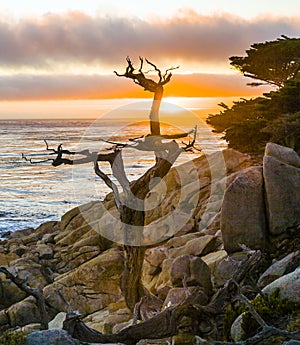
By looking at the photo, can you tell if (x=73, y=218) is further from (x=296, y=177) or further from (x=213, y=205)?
(x=296, y=177)

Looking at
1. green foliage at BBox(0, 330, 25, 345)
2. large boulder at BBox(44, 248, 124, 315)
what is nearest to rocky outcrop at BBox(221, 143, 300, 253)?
large boulder at BBox(44, 248, 124, 315)

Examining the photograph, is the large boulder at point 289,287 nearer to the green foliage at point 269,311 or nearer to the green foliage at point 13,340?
the green foliage at point 269,311

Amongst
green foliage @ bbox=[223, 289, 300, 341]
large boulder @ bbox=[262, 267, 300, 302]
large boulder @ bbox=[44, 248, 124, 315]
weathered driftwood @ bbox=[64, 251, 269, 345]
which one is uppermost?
large boulder @ bbox=[262, 267, 300, 302]

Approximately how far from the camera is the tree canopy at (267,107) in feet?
72.0

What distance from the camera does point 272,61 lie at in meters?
26.7

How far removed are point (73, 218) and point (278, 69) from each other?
1440 centimetres

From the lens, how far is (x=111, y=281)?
63.9ft

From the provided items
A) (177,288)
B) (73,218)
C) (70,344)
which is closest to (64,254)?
(73,218)

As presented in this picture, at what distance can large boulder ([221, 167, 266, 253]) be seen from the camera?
13.9 meters

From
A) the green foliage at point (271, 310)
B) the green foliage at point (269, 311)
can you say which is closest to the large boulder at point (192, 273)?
the green foliage at point (269, 311)

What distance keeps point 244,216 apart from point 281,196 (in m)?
1.15

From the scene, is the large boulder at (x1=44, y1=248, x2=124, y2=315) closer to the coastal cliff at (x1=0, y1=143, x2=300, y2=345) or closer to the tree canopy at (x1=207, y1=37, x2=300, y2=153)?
the coastal cliff at (x1=0, y1=143, x2=300, y2=345)

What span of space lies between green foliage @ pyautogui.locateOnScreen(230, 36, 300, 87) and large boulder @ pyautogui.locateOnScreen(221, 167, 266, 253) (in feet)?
40.6

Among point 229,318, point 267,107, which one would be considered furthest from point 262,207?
point 267,107
